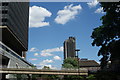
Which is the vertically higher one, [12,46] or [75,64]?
[12,46]

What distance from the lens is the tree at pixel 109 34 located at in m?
32.3

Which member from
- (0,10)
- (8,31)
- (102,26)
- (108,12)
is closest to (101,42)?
(102,26)

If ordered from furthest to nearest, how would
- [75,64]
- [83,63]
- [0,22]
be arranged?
[83,63], [75,64], [0,22]

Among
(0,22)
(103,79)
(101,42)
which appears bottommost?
(103,79)

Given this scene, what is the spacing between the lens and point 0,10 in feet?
269

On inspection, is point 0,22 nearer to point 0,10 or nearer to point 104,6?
point 0,10

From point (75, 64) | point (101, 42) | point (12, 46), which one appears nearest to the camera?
point (101, 42)

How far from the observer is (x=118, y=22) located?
3281 cm

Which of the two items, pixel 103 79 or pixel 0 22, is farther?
pixel 0 22

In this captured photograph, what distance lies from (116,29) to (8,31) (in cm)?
5458

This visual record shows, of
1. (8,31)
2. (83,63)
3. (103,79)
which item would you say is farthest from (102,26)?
(83,63)

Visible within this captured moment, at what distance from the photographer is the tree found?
32.3 meters

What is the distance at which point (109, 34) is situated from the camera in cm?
3409

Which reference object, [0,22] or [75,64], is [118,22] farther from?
[75,64]
